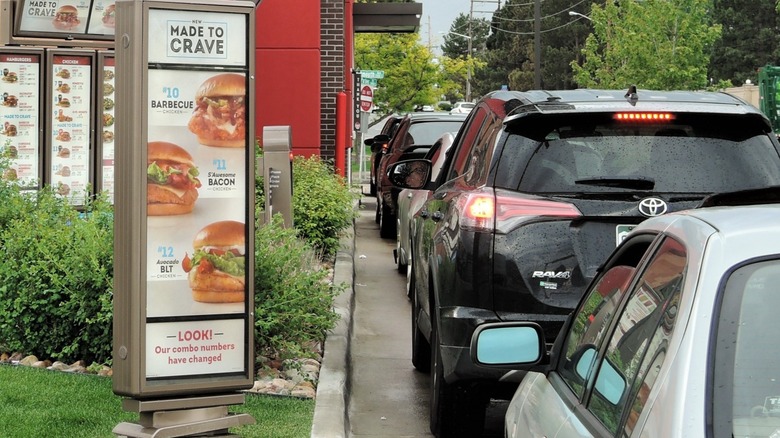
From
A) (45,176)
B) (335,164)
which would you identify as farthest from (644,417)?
(335,164)

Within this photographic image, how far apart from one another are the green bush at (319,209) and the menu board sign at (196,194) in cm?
786

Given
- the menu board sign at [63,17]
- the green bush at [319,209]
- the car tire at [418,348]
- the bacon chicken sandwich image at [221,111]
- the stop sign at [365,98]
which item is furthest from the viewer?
the stop sign at [365,98]

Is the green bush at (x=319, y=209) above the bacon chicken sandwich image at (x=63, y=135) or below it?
below

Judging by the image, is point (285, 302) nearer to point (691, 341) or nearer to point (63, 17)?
point (691, 341)

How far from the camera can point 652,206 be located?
6.46 meters

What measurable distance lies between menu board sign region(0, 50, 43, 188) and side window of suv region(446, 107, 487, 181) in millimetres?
6118

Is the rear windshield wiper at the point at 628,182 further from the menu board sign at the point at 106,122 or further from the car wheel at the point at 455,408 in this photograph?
the menu board sign at the point at 106,122

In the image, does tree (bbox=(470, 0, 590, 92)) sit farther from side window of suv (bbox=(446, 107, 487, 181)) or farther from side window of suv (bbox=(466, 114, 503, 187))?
side window of suv (bbox=(466, 114, 503, 187))

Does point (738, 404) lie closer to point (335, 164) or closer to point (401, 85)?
point (335, 164)

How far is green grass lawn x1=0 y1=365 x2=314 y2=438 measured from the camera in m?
6.80

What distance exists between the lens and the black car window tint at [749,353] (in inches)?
99.5

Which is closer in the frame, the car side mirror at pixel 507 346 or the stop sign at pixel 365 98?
the car side mirror at pixel 507 346

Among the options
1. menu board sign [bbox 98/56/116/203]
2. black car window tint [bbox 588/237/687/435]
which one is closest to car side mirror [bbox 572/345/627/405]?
black car window tint [bbox 588/237/687/435]

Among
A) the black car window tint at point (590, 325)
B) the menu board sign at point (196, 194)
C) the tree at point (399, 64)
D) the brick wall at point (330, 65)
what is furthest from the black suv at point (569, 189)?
the tree at point (399, 64)
